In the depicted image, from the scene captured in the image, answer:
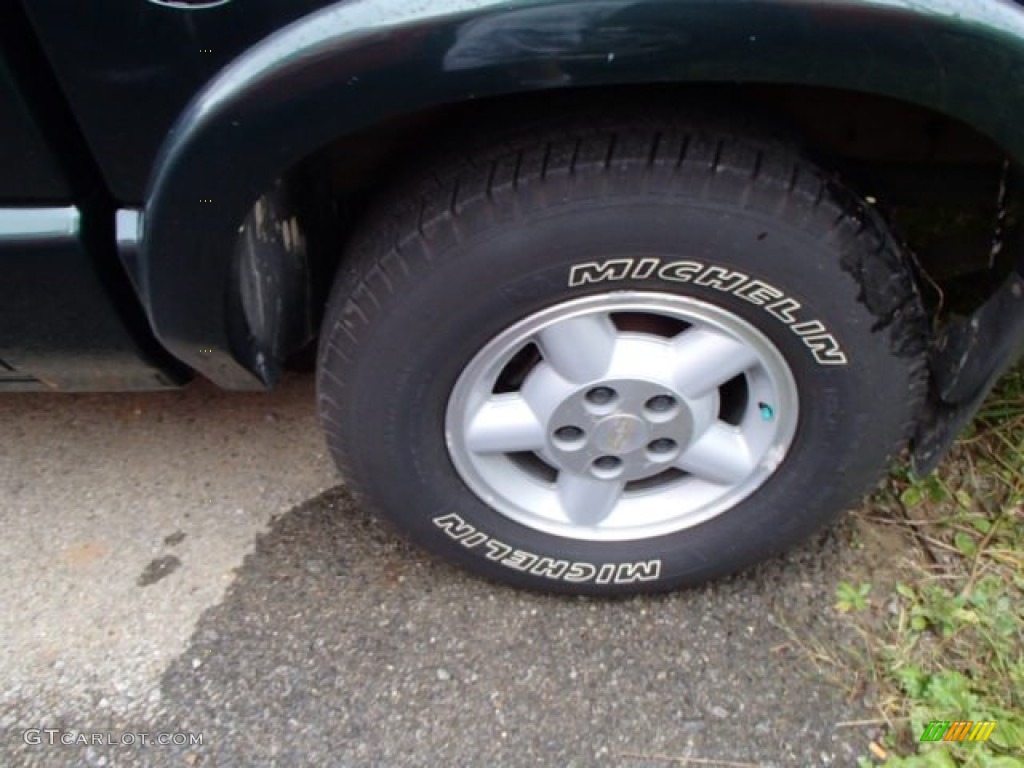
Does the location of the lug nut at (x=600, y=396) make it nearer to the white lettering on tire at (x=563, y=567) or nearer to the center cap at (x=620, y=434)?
the center cap at (x=620, y=434)

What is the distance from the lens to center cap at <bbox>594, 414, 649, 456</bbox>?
1701mm

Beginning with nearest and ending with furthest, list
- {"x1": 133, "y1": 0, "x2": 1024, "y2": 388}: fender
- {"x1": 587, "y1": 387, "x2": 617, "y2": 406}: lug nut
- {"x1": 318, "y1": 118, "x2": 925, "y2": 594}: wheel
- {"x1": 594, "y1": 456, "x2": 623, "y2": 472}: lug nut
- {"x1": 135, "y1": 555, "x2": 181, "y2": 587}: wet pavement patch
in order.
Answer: {"x1": 133, "y1": 0, "x2": 1024, "y2": 388}: fender → {"x1": 318, "y1": 118, "x2": 925, "y2": 594}: wheel → {"x1": 587, "y1": 387, "x2": 617, "y2": 406}: lug nut → {"x1": 594, "y1": 456, "x2": 623, "y2": 472}: lug nut → {"x1": 135, "y1": 555, "x2": 181, "y2": 587}: wet pavement patch

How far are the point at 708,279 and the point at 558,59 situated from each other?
453 millimetres

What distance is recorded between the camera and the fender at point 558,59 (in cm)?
118

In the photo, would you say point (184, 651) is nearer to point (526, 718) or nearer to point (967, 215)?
point (526, 718)

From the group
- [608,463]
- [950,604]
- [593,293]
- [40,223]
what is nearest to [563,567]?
[608,463]

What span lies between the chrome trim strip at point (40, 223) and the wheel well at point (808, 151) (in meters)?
0.33

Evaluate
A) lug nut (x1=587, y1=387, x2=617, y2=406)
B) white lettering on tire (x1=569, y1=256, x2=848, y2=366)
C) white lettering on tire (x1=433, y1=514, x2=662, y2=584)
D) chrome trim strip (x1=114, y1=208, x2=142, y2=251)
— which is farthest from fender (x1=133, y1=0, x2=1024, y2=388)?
white lettering on tire (x1=433, y1=514, x2=662, y2=584)

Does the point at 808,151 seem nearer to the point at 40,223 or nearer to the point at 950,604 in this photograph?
the point at 950,604

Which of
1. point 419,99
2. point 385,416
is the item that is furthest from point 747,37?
point 385,416

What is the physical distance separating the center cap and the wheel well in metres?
0.54

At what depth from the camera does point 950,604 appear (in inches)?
75.7

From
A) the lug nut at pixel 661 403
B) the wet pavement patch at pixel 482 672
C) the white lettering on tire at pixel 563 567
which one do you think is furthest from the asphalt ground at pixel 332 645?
the lug nut at pixel 661 403

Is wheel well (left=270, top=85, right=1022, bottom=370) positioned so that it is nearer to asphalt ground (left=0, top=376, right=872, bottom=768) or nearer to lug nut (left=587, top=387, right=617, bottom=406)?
lug nut (left=587, top=387, right=617, bottom=406)
